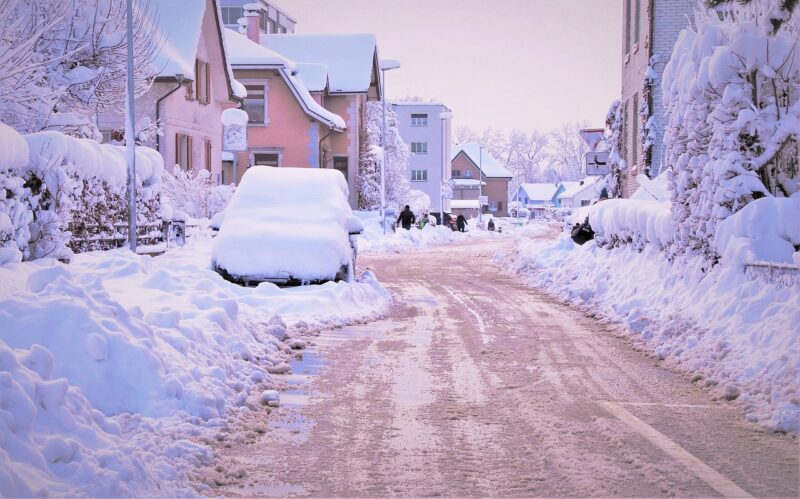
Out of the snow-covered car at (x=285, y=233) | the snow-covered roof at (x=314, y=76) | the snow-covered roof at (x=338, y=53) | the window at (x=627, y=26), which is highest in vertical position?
the snow-covered roof at (x=338, y=53)

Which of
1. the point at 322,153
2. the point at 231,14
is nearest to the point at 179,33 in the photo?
the point at 322,153

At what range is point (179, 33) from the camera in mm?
32969

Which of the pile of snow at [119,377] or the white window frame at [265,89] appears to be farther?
the white window frame at [265,89]

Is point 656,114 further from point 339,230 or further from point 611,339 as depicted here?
point 611,339

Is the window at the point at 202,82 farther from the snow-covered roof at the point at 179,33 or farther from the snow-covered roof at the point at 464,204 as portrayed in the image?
the snow-covered roof at the point at 464,204

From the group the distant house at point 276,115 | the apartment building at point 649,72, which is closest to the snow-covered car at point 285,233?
the apartment building at point 649,72

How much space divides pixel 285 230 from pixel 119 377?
7.64 m

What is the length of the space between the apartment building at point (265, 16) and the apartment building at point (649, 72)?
61052 millimetres

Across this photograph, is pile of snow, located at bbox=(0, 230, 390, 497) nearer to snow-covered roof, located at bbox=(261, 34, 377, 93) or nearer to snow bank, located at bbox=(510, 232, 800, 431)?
snow bank, located at bbox=(510, 232, 800, 431)

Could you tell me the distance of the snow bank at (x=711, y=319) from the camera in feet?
24.9

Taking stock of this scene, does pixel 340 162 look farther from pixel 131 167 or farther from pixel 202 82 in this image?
pixel 131 167

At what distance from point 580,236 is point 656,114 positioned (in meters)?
3.63

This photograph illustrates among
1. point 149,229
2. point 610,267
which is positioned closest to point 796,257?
point 610,267

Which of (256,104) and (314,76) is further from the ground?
(314,76)
